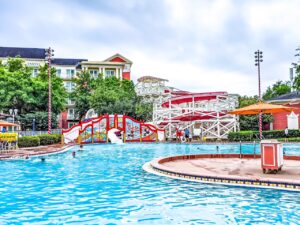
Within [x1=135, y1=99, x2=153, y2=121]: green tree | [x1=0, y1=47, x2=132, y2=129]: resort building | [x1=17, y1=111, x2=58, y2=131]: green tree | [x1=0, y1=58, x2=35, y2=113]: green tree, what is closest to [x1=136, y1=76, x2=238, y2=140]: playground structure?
[x1=135, y1=99, x2=153, y2=121]: green tree

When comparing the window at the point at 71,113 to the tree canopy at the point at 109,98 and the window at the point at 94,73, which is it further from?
the window at the point at 94,73

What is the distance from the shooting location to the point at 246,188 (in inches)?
342

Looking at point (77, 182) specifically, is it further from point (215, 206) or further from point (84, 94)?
point (84, 94)

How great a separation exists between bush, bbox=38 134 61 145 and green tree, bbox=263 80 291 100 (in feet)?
143

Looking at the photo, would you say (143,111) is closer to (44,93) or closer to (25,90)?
(44,93)

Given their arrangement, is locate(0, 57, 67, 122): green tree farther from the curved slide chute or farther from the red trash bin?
the red trash bin

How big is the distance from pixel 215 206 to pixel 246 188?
216cm

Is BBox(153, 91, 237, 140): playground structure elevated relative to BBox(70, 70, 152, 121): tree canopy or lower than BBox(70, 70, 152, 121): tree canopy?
lower

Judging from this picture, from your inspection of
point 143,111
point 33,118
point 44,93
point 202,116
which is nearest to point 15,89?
point 44,93

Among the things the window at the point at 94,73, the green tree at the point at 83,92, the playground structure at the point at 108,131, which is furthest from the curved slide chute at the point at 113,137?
the window at the point at 94,73

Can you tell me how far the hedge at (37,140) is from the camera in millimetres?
24930

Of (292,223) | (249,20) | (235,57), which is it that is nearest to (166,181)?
(292,223)

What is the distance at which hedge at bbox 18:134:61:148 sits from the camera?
2493 centimetres

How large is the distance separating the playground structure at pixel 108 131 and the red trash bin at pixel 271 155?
2398cm
